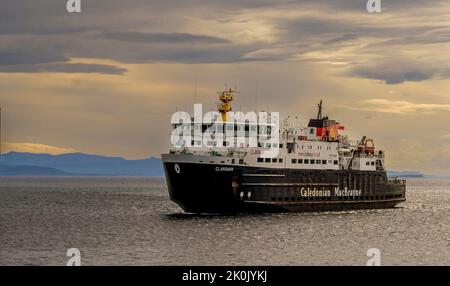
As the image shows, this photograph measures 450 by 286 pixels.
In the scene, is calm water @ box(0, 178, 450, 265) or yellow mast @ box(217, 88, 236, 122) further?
yellow mast @ box(217, 88, 236, 122)

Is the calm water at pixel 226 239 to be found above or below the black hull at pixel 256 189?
below

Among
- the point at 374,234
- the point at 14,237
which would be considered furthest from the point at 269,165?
the point at 14,237

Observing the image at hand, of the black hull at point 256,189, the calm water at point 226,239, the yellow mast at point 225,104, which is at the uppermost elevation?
the yellow mast at point 225,104

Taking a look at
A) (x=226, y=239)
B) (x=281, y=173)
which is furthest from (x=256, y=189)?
(x=226, y=239)

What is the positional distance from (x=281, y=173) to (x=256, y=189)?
11.4 feet

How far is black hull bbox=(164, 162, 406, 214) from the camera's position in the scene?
6344 cm

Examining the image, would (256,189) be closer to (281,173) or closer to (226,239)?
(281,173)

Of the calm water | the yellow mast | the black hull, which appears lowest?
the calm water

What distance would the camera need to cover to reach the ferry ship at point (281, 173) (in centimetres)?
6362

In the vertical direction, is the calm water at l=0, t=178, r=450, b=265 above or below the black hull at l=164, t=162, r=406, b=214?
below

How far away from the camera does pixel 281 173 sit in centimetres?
6812
